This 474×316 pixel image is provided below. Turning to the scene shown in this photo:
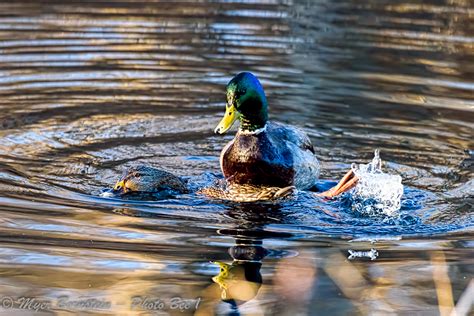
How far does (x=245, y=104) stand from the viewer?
7.50m

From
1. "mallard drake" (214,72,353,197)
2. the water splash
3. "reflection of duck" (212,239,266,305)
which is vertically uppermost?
"mallard drake" (214,72,353,197)

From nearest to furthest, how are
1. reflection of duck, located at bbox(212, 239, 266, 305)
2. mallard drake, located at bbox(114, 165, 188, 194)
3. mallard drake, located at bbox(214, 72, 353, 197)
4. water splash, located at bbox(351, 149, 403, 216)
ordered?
1. reflection of duck, located at bbox(212, 239, 266, 305)
2. water splash, located at bbox(351, 149, 403, 216)
3. mallard drake, located at bbox(114, 165, 188, 194)
4. mallard drake, located at bbox(214, 72, 353, 197)

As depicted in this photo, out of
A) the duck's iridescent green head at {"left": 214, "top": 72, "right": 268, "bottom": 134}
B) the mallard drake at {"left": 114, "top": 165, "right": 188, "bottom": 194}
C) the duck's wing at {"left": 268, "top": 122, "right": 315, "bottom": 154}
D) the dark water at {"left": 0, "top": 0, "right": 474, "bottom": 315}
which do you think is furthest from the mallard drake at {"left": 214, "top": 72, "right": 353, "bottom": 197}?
the mallard drake at {"left": 114, "top": 165, "right": 188, "bottom": 194}

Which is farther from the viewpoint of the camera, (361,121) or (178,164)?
(361,121)

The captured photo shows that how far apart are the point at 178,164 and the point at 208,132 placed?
104cm

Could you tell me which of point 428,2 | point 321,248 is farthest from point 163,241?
point 428,2

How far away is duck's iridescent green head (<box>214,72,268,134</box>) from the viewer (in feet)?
24.2

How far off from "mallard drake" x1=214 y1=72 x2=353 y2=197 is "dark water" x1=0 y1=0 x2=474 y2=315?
306 millimetres

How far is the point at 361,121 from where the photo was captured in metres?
9.62

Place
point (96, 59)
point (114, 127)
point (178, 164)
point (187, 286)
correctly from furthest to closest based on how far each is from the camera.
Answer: point (96, 59) → point (114, 127) → point (178, 164) → point (187, 286)

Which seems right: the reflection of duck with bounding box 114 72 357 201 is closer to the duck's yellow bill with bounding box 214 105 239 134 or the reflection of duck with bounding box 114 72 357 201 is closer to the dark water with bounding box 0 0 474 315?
the duck's yellow bill with bounding box 214 105 239 134

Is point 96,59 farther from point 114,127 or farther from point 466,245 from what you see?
point 466,245

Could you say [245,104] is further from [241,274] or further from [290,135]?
[241,274]

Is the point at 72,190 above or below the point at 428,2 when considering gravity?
below
